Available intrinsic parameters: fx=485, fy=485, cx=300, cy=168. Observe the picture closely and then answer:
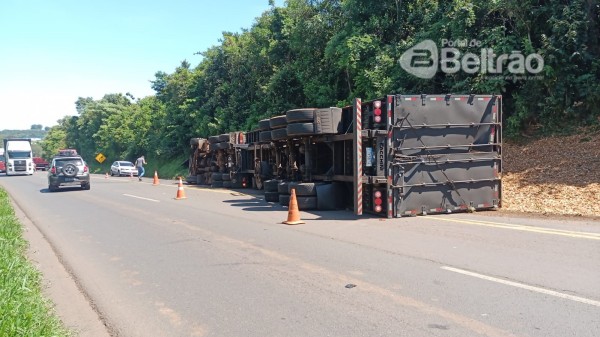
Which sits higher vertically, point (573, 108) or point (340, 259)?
point (573, 108)

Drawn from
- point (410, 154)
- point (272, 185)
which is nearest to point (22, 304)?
point (410, 154)

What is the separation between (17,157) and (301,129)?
45.1 meters

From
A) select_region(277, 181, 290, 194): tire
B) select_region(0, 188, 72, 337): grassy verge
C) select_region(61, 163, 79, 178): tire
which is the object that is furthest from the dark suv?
select_region(0, 188, 72, 337): grassy verge

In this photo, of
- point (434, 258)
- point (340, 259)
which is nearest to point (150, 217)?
point (340, 259)

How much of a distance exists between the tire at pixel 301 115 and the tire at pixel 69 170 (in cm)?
1459

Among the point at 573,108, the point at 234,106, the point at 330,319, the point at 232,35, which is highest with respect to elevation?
the point at 232,35

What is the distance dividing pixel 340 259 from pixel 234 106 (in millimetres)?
29222

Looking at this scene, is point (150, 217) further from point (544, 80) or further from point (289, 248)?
point (544, 80)

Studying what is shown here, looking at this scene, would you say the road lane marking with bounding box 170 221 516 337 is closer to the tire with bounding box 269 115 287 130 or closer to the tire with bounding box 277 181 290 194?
the tire with bounding box 277 181 290 194

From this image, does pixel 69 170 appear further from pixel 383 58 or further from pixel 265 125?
pixel 383 58

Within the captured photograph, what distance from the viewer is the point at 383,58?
65.2 ft

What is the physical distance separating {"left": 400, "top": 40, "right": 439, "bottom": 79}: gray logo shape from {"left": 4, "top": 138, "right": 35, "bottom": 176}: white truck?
42.9m

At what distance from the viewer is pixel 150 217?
1268cm

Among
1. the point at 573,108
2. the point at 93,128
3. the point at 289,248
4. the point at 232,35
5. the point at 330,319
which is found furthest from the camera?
the point at 93,128
